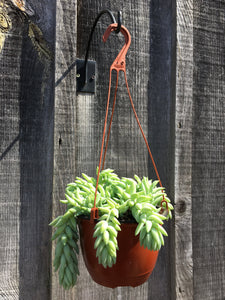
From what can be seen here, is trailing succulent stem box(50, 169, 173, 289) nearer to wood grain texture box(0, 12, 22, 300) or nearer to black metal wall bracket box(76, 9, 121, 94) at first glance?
Answer: wood grain texture box(0, 12, 22, 300)

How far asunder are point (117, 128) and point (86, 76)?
9.8 inches

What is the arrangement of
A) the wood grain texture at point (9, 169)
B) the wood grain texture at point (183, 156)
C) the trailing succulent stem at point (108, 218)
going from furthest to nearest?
the wood grain texture at point (183, 156) < the wood grain texture at point (9, 169) < the trailing succulent stem at point (108, 218)

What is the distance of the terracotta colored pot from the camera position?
81 cm

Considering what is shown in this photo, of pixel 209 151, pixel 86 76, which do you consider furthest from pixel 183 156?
pixel 86 76

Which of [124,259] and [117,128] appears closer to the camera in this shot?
[124,259]

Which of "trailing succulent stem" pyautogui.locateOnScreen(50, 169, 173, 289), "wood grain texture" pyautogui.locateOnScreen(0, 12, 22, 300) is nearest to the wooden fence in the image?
"wood grain texture" pyautogui.locateOnScreen(0, 12, 22, 300)

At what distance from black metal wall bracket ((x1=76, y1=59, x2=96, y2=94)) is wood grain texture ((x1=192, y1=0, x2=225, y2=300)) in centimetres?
49

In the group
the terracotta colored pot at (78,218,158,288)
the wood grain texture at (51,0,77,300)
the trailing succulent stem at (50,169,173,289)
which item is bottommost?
the terracotta colored pot at (78,218,158,288)

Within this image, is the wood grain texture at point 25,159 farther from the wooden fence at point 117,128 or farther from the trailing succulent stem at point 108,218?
the trailing succulent stem at point 108,218

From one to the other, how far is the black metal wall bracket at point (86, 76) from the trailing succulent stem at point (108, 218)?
0.41m

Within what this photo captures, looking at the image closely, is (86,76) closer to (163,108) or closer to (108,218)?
(163,108)

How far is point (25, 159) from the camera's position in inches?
42.9

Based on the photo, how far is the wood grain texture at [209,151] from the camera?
1321mm

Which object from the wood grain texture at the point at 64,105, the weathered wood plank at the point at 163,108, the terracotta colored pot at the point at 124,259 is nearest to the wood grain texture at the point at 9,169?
the wood grain texture at the point at 64,105
